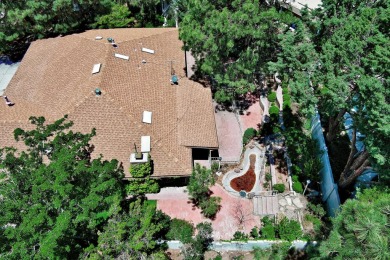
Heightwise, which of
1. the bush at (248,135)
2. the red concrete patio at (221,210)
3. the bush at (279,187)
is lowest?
the red concrete patio at (221,210)

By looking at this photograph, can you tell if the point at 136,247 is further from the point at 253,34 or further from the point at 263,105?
the point at 263,105

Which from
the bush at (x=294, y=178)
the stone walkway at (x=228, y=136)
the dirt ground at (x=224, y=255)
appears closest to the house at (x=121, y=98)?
the stone walkway at (x=228, y=136)

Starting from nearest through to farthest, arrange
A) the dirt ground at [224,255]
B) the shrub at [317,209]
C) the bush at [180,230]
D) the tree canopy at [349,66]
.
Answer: the tree canopy at [349,66] → the bush at [180,230] → the dirt ground at [224,255] → the shrub at [317,209]

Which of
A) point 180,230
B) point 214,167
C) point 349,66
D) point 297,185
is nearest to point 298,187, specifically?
point 297,185

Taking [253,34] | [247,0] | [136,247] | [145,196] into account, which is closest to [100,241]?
[136,247]

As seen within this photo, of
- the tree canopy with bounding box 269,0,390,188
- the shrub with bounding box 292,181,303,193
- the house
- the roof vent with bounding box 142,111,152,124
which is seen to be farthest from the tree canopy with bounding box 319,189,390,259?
the roof vent with bounding box 142,111,152,124

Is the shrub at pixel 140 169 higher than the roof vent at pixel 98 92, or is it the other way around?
the roof vent at pixel 98 92

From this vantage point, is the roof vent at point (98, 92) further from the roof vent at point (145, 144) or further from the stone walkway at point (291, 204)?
the stone walkway at point (291, 204)

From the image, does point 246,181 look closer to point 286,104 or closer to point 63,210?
point 286,104

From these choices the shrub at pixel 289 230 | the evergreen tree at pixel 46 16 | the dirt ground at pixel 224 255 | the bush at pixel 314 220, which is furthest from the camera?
the evergreen tree at pixel 46 16
